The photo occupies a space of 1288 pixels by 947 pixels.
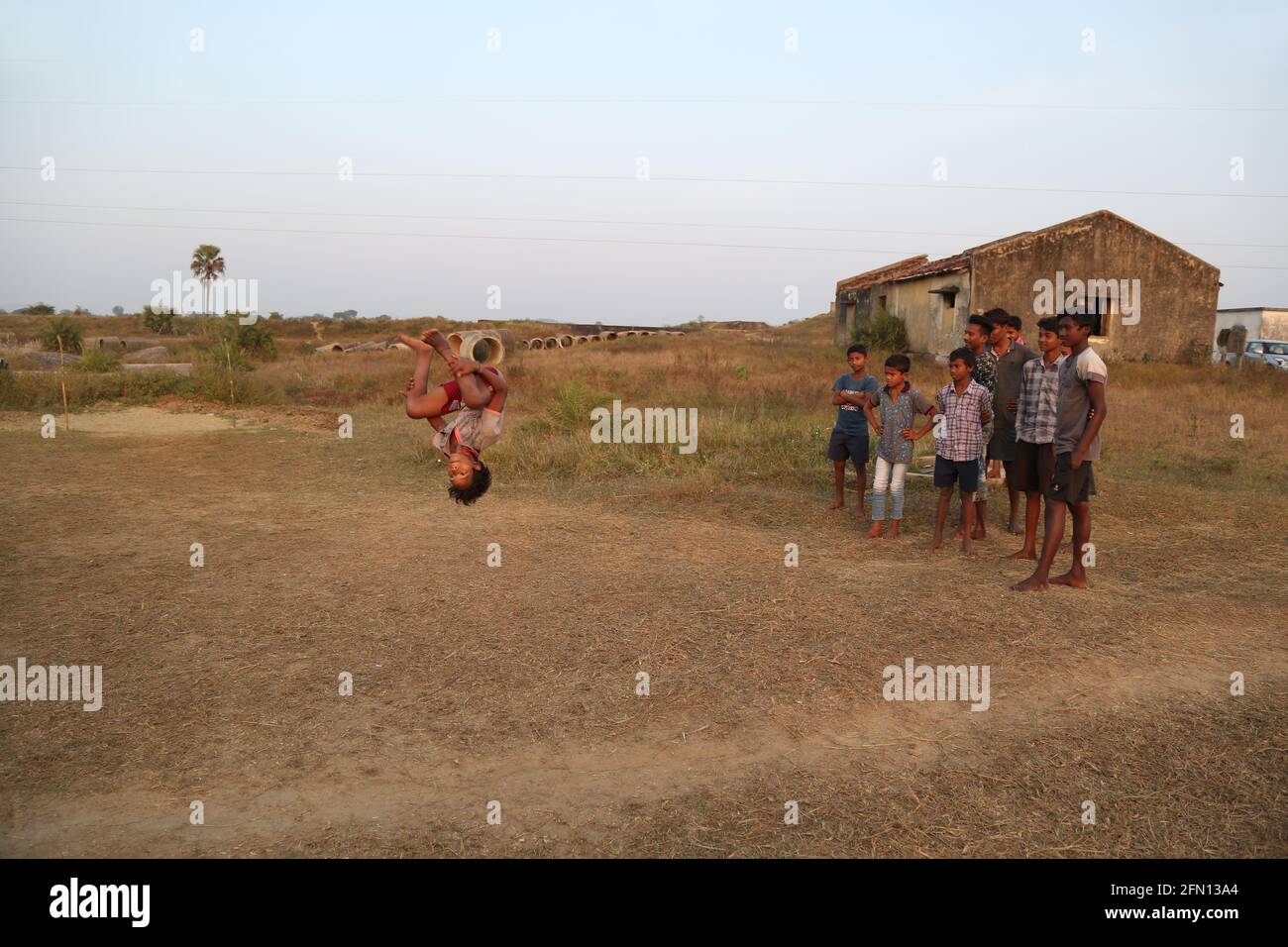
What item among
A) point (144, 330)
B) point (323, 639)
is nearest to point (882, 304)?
point (323, 639)

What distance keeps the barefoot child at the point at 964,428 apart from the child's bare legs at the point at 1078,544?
0.93 m

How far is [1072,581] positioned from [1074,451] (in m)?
0.97

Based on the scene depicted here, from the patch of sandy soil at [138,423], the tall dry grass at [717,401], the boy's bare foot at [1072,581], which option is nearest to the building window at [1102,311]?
the tall dry grass at [717,401]

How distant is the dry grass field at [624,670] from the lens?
3.55 m

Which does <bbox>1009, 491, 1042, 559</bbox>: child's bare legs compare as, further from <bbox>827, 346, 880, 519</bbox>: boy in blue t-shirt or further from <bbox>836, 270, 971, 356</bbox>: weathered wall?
<bbox>836, 270, 971, 356</bbox>: weathered wall

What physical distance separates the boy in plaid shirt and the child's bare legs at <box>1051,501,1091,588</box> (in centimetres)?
30

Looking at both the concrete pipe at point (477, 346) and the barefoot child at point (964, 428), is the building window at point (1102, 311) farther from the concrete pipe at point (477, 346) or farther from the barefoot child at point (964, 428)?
the concrete pipe at point (477, 346)

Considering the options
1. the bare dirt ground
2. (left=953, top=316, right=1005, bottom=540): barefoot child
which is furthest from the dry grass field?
(left=953, top=316, right=1005, bottom=540): barefoot child

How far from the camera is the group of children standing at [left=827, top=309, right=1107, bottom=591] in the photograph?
6.29 meters

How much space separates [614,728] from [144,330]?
172 ft

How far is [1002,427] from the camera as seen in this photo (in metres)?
7.58

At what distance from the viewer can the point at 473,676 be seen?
5020 mm

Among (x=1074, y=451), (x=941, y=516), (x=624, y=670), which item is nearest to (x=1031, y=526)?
(x=941, y=516)

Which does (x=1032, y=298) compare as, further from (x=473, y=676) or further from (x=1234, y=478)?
(x=473, y=676)
